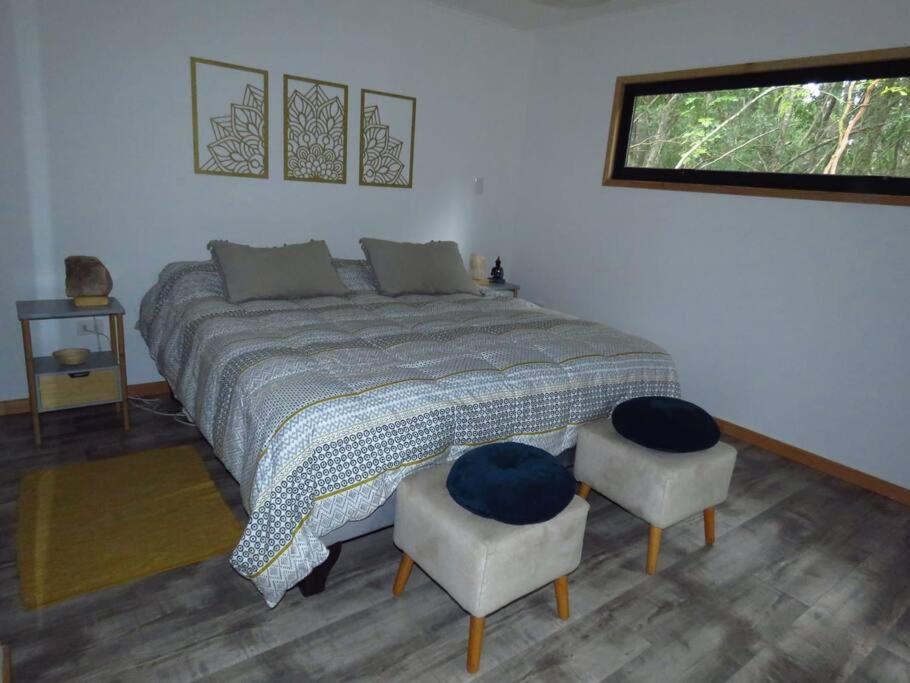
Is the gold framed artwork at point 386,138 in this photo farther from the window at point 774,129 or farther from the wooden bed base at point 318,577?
the wooden bed base at point 318,577

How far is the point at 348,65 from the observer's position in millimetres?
3604

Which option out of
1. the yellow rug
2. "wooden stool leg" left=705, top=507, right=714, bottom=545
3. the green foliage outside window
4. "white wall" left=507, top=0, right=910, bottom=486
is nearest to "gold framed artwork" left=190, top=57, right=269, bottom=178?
the yellow rug

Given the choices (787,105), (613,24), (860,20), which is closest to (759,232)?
(787,105)

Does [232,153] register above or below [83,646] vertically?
above

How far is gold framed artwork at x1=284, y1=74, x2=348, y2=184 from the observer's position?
346 centimetres

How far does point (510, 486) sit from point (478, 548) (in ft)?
0.64

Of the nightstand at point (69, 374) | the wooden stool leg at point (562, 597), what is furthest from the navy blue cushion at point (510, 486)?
the nightstand at point (69, 374)

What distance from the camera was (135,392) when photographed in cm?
338

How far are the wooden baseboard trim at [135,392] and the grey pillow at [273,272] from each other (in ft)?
2.99

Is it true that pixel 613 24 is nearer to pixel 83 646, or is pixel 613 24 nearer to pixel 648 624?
pixel 648 624

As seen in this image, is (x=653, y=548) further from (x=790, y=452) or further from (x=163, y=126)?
(x=163, y=126)

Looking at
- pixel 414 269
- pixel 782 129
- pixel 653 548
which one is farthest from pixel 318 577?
pixel 782 129

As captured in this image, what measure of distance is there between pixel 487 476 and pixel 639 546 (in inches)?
38.7

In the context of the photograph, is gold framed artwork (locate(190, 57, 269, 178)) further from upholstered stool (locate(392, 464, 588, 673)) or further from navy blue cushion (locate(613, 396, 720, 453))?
navy blue cushion (locate(613, 396, 720, 453))
